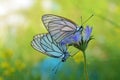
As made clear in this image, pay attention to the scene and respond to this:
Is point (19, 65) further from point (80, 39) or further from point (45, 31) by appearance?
point (80, 39)

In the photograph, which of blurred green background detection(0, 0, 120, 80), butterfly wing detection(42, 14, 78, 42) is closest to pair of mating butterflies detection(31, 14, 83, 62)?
butterfly wing detection(42, 14, 78, 42)

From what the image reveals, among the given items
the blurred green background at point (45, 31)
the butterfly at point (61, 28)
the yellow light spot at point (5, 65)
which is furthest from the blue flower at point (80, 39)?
the yellow light spot at point (5, 65)

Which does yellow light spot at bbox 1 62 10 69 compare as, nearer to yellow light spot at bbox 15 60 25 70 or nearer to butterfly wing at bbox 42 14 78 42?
yellow light spot at bbox 15 60 25 70

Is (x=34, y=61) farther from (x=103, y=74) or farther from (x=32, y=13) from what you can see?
(x=32, y=13)

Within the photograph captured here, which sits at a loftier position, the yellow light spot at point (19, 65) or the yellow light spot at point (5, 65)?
the yellow light spot at point (5, 65)

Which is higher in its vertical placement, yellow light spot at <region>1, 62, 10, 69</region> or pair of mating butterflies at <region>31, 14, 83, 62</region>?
pair of mating butterflies at <region>31, 14, 83, 62</region>

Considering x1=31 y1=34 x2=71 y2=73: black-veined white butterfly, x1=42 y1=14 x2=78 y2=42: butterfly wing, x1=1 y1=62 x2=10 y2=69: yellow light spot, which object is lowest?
x1=1 y1=62 x2=10 y2=69: yellow light spot

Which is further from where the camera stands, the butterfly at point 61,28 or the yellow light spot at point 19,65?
the yellow light spot at point 19,65

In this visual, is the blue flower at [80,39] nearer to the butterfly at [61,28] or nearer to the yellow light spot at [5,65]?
the butterfly at [61,28]
